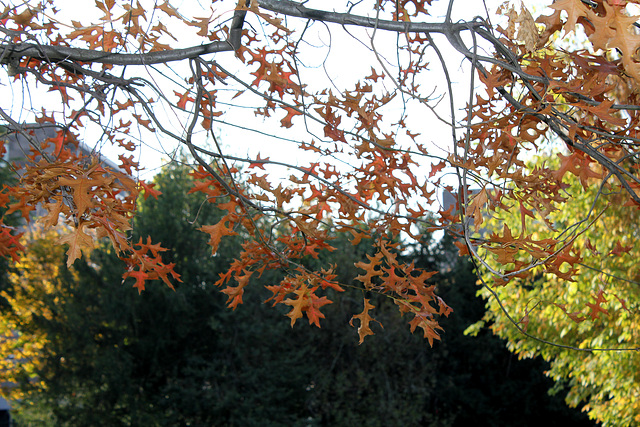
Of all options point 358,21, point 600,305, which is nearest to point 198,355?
point 600,305

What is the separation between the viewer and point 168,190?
11.1 metres

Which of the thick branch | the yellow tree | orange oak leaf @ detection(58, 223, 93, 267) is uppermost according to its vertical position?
the yellow tree

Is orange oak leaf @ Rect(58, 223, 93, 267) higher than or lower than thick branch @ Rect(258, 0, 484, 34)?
lower

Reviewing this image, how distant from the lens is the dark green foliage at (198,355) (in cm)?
984

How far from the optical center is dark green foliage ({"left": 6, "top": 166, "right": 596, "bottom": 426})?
984 centimetres

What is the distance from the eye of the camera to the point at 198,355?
33.3ft

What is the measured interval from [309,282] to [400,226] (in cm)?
45

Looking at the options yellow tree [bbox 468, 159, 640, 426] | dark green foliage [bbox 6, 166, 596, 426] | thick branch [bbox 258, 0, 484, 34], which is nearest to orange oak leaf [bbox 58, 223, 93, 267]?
thick branch [bbox 258, 0, 484, 34]

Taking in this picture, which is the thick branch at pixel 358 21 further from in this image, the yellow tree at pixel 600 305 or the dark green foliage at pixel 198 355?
the dark green foliage at pixel 198 355

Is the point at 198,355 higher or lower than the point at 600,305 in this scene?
lower

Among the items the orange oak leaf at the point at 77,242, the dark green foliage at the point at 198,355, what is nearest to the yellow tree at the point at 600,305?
the dark green foliage at the point at 198,355

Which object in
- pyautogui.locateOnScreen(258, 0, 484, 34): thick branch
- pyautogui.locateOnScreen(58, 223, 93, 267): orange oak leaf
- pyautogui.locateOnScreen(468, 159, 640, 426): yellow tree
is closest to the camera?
pyautogui.locateOnScreen(58, 223, 93, 267): orange oak leaf

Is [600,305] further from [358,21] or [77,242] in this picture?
[77,242]

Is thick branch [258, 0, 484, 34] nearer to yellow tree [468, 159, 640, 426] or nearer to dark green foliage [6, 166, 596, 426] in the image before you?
yellow tree [468, 159, 640, 426]
